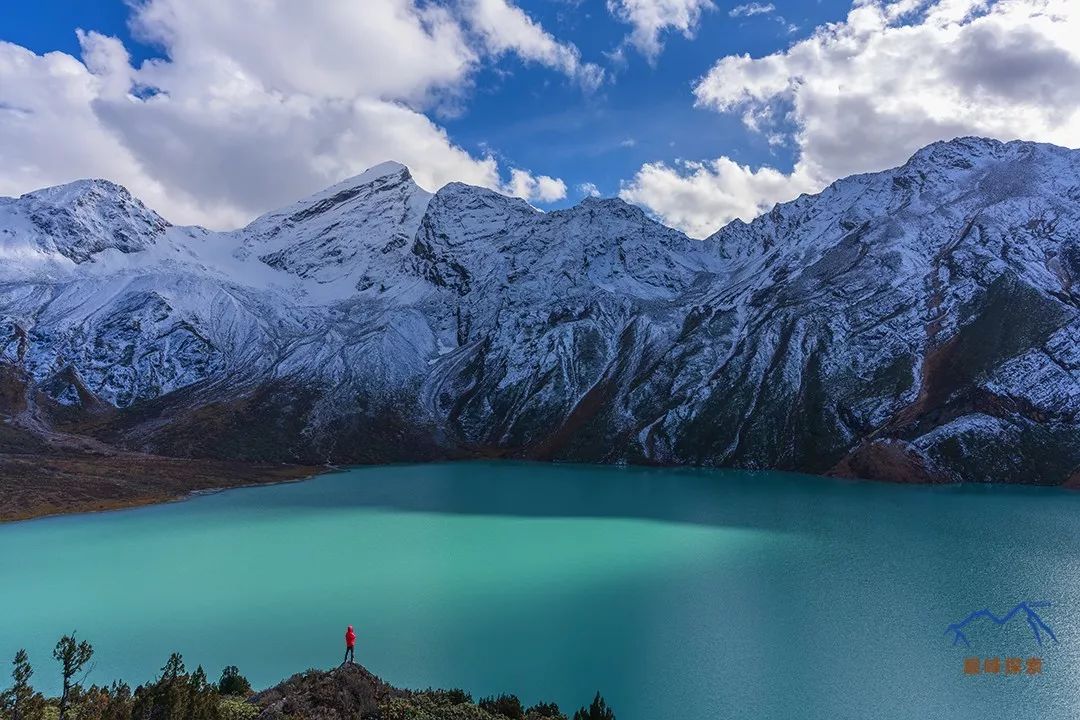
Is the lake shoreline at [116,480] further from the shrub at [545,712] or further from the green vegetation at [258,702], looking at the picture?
the shrub at [545,712]

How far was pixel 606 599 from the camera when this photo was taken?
126ft

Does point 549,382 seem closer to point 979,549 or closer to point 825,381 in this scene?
point 825,381

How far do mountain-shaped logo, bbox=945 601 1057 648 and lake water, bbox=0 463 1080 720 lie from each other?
469 millimetres

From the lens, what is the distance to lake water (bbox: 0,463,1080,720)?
27984 millimetres

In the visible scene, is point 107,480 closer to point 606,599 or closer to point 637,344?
point 606,599

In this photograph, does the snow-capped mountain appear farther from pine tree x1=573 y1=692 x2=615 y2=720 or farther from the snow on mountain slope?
pine tree x1=573 y1=692 x2=615 y2=720

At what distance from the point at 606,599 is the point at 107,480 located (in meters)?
80.9

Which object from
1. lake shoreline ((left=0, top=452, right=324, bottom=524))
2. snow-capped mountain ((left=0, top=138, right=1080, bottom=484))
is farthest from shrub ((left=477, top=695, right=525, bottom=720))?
snow-capped mountain ((left=0, top=138, right=1080, bottom=484))

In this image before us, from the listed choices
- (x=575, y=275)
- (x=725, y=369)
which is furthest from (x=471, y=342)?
(x=725, y=369)

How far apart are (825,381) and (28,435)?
13427 cm

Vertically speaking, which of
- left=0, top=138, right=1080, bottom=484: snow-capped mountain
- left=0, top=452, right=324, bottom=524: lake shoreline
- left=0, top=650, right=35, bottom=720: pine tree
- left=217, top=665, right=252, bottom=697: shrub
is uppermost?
left=0, top=138, right=1080, bottom=484: snow-capped mountain

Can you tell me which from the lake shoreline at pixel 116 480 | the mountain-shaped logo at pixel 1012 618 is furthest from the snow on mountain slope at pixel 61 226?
the mountain-shaped logo at pixel 1012 618

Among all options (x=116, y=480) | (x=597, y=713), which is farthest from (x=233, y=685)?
(x=116, y=480)

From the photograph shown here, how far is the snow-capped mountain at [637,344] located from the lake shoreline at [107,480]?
1289cm
